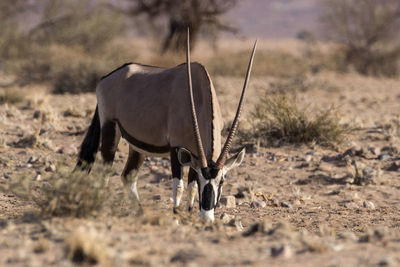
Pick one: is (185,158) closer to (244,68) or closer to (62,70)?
(62,70)

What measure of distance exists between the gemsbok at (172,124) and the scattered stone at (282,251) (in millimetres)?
1206

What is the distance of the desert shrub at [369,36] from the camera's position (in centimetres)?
2336

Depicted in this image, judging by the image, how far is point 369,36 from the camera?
2373 cm

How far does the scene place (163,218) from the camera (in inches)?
187

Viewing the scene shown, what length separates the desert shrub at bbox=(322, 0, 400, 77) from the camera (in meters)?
23.4

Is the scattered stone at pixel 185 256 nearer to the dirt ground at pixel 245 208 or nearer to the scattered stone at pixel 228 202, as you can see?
the dirt ground at pixel 245 208

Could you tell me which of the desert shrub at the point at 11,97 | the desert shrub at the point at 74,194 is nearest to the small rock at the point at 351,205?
the desert shrub at the point at 74,194

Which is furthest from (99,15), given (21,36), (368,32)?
(368,32)

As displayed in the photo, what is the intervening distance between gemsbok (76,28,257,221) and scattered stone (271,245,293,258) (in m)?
1.21

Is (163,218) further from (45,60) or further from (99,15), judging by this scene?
(99,15)

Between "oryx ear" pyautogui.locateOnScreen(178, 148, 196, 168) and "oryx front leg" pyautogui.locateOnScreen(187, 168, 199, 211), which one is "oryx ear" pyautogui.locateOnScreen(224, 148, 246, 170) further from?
"oryx front leg" pyautogui.locateOnScreen(187, 168, 199, 211)

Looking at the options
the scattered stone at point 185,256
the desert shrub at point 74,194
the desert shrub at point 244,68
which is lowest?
the scattered stone at point 185,256

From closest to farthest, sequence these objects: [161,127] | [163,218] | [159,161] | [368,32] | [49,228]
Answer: [49,228] < [163,218] < [161,127] < [159,161] < [368,32]

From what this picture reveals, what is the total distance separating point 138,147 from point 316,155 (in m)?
3.59
